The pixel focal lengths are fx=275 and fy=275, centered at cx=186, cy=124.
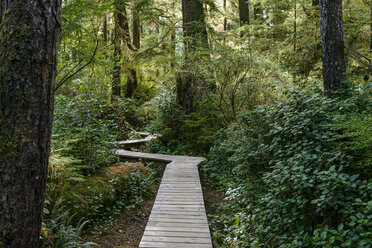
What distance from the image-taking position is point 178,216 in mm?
5020

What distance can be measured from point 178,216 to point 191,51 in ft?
21.6

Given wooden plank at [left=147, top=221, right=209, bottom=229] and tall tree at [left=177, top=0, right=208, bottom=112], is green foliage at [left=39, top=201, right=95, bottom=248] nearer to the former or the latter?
wooden plank at [left=147, top=221, right=209, bottom=229]

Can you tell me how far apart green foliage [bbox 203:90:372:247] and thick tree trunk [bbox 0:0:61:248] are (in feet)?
9.14

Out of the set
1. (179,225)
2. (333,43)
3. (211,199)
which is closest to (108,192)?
(179,225)

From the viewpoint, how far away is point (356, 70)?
586 centimetres

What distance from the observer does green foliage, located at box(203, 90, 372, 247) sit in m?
3.00

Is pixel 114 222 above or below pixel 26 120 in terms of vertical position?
below

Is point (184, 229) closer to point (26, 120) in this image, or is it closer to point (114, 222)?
point (114, 222)

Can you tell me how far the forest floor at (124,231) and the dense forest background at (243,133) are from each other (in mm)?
202

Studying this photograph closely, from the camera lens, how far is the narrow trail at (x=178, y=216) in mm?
4108

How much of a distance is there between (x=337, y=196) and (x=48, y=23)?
11.5 ft

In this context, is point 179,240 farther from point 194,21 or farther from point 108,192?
point 194,21

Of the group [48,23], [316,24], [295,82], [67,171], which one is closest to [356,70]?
[295,82]

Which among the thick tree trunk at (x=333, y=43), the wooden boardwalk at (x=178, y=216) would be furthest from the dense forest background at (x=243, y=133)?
the wooden boardwalk at (x=178, y=216)
